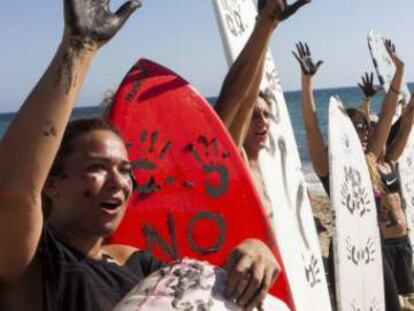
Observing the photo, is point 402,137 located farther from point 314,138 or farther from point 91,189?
point 91,189

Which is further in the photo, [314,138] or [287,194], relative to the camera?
[314,138]

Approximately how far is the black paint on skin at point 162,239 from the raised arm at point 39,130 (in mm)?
1289

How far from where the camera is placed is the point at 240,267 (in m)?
1.43

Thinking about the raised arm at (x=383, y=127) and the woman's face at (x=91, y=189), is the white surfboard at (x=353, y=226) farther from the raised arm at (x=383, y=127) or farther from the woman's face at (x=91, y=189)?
the woman's face at (x=91, y=189)

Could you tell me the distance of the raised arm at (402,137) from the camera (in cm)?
467

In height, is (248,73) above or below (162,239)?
above

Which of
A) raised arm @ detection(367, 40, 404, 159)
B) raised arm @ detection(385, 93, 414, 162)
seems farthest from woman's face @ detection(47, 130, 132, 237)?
raised arm @ detection(385, 93, 414, 162)

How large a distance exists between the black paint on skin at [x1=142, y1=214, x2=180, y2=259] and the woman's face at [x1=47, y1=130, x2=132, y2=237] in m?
1.04

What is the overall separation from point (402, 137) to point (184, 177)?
2.59 m

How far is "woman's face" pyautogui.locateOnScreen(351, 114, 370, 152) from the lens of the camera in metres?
4.33

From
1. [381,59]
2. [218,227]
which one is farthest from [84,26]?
[381,59]

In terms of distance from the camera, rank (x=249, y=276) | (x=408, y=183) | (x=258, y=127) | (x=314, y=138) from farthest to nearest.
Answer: (x=408, y=183), (x=314, y=138), (x=258, y=127), (x=249, y=276)

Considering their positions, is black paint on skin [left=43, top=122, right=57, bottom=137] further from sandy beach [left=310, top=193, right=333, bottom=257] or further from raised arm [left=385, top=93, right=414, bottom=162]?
sandy beach [left=310, top=193, right=333, bottom=257]

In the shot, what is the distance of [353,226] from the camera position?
3.85 metres
